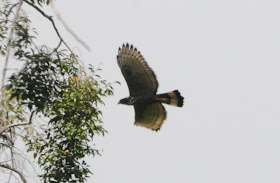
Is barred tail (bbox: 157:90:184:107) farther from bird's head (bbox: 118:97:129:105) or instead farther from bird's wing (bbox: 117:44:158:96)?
bird's head (bbox: 118:97:129:105)

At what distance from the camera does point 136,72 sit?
278 inches

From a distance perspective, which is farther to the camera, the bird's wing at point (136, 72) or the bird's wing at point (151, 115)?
the bird's wing at point (151, 115)

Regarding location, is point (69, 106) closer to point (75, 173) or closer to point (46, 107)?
point (46, 107)

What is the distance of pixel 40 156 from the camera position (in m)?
7.20

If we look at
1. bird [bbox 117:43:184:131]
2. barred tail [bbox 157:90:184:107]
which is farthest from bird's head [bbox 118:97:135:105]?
barred tail [bbox 157:90:184:107]

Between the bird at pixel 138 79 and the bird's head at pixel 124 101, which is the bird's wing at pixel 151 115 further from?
the bird's head at pixel 124 101

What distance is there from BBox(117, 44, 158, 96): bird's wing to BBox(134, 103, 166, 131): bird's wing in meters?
0.23

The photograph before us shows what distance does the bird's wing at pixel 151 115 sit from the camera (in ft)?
23.6

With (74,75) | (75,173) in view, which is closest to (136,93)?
(74,75)

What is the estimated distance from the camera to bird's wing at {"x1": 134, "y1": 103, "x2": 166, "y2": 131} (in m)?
7.20

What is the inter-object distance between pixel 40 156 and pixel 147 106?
1.50m

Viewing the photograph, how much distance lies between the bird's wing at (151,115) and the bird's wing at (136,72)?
0.23 m

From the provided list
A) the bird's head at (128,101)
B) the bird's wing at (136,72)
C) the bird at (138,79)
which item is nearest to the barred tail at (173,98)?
the bird at (138,79)

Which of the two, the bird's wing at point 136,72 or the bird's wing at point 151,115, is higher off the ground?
the bird's wing at point 136,72
